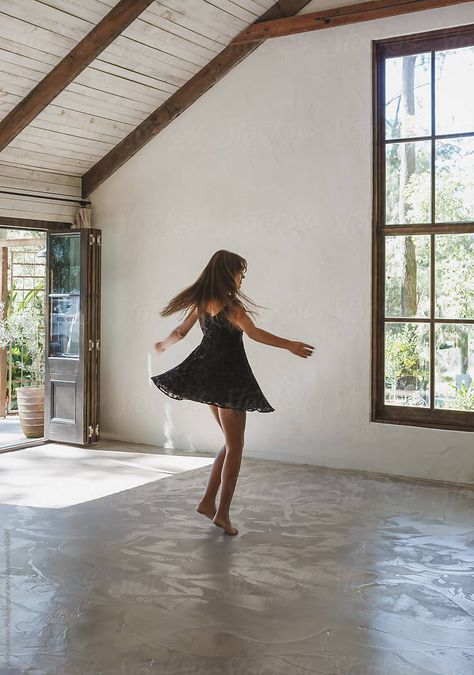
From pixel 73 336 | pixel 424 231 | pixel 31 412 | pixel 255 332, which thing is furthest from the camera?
pixel 31 412

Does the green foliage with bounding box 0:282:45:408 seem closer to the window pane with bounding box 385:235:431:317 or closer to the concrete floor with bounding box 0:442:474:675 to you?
the concrete floor with bounding box 0:442:474:675

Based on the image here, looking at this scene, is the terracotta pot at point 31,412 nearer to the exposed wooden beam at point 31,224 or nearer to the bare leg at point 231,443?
the exposed wooden beam at point 31,224

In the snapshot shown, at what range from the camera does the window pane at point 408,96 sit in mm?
5820

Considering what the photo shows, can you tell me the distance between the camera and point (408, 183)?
592 centimetres

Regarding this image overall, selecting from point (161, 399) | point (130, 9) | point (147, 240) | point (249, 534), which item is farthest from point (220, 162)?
point (249, 534)

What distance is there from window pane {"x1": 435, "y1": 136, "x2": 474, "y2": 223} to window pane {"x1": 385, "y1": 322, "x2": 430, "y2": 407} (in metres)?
0.86

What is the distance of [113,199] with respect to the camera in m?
7.27

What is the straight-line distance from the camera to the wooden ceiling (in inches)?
217

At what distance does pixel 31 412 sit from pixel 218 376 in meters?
3.69

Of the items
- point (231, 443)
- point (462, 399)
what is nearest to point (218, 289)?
point (231, 443)

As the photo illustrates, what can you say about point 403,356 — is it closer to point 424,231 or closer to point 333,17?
point 424,231

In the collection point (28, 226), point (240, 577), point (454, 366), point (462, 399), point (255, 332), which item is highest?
point (28, 226)

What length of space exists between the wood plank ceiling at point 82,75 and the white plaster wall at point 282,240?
1.06 ft

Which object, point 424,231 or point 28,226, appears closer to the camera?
point 424,231
